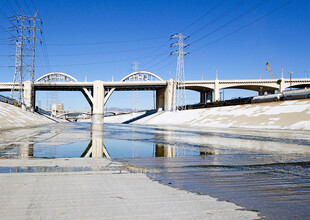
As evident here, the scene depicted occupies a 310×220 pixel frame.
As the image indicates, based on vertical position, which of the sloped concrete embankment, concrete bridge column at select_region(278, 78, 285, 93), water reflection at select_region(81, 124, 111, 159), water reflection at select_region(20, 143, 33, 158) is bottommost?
water reflection at select_region(81, 124, 111, 159)

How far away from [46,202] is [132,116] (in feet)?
355

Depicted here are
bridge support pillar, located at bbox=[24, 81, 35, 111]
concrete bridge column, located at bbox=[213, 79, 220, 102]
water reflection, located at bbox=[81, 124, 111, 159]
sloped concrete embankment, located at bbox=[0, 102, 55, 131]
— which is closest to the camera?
water reflection, located at bbox=[81, 124, 111, 159]

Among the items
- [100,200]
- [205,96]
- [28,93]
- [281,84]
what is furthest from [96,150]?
[205,96]

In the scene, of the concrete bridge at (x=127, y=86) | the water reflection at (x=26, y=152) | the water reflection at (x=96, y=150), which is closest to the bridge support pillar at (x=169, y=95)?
the concrete bridge at (x=127, y=86)

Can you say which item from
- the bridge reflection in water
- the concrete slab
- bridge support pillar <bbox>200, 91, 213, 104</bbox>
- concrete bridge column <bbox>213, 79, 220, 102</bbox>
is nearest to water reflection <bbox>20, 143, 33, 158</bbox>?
the bridge reflection in water

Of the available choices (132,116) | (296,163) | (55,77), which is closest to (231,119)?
(296,163)

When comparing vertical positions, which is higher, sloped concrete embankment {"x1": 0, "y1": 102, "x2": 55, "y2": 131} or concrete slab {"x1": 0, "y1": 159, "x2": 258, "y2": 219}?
sloped concrete embankment {"x1": 0, "y1": 102, "x2": 55, "y2": 131}

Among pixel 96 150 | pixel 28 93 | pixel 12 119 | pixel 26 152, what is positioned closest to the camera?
pixel 26 152

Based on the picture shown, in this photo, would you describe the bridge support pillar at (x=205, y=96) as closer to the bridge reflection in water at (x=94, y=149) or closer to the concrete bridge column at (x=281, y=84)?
the concrete bridge column at (x=281, y=84)

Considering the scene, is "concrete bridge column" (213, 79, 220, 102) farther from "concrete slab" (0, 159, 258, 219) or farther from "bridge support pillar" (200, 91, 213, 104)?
"concrete slab" (0, 159, 258, 219)

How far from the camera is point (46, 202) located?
3686mm

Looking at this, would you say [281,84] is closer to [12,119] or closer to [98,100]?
[98,100]

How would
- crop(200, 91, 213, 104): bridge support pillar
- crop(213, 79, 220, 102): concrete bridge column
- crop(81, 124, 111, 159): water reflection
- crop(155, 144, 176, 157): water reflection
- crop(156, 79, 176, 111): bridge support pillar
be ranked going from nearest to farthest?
crop(81, 124, 111, 159): water reflection → crop(155, 144, 176, 157): water reflection → crop(156, 79, 176, 111): bridge support pillar → crop(213, 79, 220, 102): concrete bridge column → crop(200, 91, 213, 104): bridge support pillar

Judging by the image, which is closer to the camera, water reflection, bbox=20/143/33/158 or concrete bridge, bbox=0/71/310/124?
water reflection, bbox=20/143/33/158
